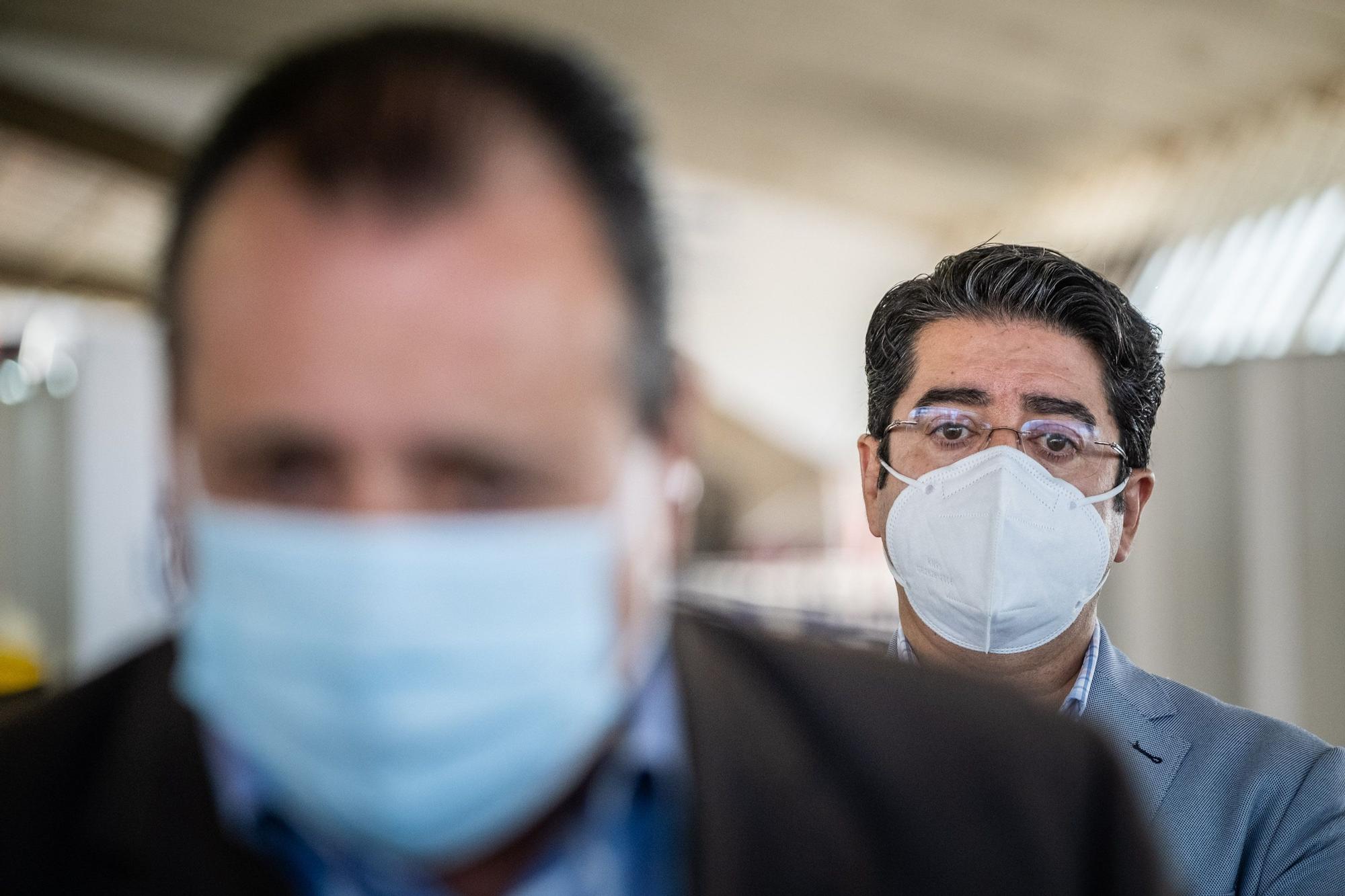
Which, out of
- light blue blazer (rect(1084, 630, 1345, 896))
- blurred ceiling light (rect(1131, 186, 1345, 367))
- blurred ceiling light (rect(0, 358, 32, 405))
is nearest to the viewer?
light blue blazer (rect(1084, 630, 1345, 896))

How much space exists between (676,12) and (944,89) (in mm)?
1693

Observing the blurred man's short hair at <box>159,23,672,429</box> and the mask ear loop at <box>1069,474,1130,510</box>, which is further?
the mask ear loop at <box>1069,474,1130,510</box>

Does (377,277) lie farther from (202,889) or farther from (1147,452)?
(1147,452)

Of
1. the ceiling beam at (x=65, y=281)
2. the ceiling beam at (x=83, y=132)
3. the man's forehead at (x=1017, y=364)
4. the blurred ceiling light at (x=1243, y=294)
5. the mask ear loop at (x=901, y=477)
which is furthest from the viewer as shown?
the ceiling beam at (x=65, y=281)

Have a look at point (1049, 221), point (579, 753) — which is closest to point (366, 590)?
point (579, 753)

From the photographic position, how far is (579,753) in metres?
0.88

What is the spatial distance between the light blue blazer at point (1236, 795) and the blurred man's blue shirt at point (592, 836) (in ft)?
1.69

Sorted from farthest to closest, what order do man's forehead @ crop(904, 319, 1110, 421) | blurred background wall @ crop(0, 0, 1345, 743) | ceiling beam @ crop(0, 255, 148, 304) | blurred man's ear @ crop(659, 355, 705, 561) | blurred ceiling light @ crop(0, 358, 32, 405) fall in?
ceiling beam @ crop(0, 255, 148, 304), blurred ceiling light @ crop(0, 358, 32, 405), blurred background wall @ crop(0, 0, 1345, 743), man's forehead @ crop(904, 319, 1110, 421), blurred man's ear @ crop(659, 355, 705, 561)

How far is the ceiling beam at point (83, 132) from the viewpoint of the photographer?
6.70 m

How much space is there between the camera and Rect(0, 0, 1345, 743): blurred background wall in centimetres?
164

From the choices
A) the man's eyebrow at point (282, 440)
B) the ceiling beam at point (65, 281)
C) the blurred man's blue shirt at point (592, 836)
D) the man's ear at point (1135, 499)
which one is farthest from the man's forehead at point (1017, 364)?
the ceiling beam at point (65, 281)

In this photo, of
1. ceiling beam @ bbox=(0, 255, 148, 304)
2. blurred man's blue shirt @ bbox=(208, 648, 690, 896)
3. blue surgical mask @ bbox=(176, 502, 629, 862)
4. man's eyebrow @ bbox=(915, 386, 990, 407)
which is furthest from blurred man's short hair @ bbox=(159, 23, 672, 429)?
ceiling beam @ bbox=(0, 255, 148, 304)

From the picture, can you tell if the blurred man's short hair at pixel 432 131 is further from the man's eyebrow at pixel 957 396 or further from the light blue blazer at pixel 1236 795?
the light blue blazer at pixel 1236 795

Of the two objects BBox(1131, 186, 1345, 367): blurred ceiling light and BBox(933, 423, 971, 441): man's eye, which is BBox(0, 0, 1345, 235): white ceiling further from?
BBox(933, 423, 971, 441): man's eye
